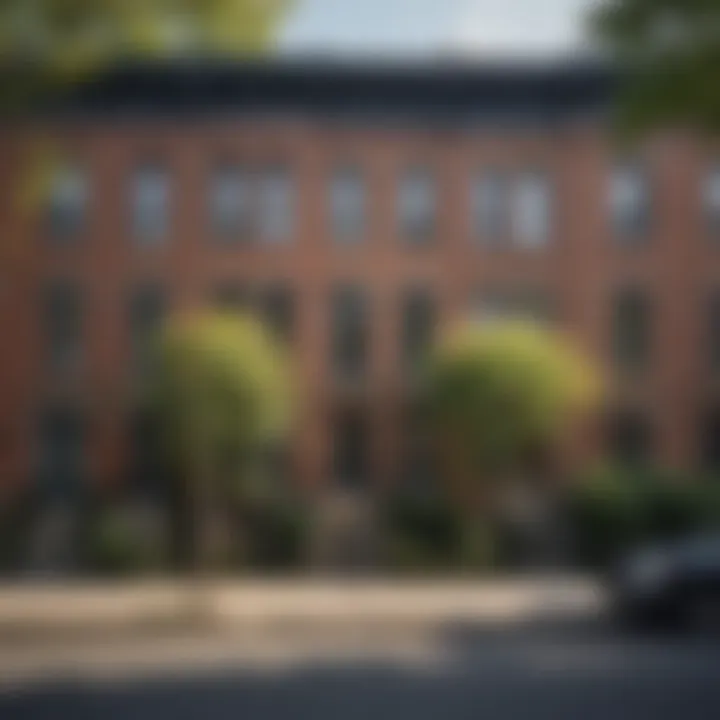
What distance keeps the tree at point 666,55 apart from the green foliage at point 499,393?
7.68m

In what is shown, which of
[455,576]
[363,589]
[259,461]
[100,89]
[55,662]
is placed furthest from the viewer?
[100,89]

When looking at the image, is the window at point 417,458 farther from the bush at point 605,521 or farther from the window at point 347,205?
the window at point 347,205

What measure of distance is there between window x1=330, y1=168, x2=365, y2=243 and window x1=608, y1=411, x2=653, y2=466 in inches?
237

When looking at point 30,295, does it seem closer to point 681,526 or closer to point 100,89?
point 100,89

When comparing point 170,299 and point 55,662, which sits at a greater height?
point 170,299

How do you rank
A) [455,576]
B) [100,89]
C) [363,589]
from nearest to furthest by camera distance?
1. [363,589]
2. [455,576]
3. [100,89]

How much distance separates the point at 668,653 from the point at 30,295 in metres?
16.1

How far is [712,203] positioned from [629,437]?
4689 millimetres

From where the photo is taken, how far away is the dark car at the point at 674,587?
1271 centimetres

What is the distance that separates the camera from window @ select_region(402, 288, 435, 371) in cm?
2438

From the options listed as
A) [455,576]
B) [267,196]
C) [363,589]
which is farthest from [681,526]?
[267,196]

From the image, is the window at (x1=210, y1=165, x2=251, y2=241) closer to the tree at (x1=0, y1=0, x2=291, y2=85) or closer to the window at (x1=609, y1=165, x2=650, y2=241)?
the window at (x1=609, y1=165, x2=650, y2=241)

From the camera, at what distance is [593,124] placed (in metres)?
24.8

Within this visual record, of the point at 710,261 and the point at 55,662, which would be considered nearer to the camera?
the point at 55,662
